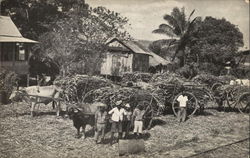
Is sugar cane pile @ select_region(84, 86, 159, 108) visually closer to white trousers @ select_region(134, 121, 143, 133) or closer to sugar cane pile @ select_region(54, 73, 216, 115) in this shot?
sugar cane pile @ select_region(54, 73, 216, 115)

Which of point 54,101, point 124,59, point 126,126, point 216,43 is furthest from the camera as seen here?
point 216,43

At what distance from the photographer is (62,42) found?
634cm

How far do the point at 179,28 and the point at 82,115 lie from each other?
4.22 meters

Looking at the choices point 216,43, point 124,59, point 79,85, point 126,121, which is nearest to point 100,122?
point 126,121

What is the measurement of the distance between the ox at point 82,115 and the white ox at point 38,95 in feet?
2.73

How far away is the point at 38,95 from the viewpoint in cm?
716

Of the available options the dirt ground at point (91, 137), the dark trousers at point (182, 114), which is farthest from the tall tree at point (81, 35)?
the dark trousers at point (182, 114)

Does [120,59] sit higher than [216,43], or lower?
lower

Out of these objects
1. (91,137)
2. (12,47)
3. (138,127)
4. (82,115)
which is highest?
(12,47)

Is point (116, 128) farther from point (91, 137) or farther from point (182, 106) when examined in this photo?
point (182, 106)

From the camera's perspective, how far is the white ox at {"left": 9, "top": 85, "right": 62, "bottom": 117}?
6865mm

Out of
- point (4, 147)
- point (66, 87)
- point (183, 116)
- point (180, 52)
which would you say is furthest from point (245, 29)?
point (4, 147)

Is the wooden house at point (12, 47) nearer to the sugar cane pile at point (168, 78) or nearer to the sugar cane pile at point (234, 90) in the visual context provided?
the sugar cane pile at point (168, 78)

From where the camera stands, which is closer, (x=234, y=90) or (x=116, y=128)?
(x=116, y=128)
